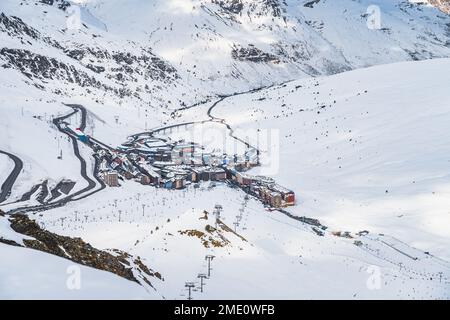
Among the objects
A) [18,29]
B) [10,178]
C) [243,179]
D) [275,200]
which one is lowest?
[275,200]

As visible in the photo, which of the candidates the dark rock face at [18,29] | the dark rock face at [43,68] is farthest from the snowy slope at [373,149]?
the dark rock face at [18,29]

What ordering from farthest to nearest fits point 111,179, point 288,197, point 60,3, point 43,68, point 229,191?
point 60,3 < point 43,68 < point 111,179 < point 229,191 < point 288,197

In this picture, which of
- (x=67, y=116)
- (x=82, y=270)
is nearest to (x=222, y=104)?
(x=67, y=116)

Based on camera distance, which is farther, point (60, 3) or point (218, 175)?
point (60, 3)

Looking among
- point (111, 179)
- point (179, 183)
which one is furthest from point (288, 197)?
point (111, 179)

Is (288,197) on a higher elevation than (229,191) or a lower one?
lower

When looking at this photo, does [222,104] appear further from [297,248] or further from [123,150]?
[297,248]

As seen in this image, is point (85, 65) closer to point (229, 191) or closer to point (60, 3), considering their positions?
point (60, 3)

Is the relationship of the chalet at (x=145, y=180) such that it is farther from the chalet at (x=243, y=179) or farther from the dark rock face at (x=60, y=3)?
the dark rock face at (x=60, y=3)

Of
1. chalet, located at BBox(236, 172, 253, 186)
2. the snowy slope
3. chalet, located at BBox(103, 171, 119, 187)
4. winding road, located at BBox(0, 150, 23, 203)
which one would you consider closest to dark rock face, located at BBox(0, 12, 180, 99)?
the snowy slope
